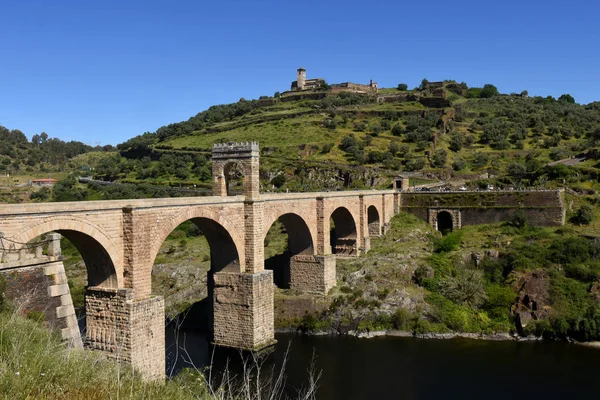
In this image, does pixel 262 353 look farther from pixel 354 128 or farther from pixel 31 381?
pixel 354 128

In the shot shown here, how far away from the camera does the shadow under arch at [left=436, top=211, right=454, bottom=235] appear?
41938 millimetres

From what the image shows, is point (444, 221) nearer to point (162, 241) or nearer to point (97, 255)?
point (162, 241)

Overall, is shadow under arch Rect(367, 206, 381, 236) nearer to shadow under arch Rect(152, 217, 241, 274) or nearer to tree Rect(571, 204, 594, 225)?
tree Rect(571, 204, 594, 225)

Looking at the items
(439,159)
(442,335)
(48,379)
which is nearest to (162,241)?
(48,379)

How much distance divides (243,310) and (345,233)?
1381 cm

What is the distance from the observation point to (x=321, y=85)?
100 metres

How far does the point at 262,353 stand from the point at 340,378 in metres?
3.97

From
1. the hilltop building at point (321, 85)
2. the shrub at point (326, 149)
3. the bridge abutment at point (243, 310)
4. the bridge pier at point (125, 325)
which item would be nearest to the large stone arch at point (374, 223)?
the bridge abutment at point (243, 310)

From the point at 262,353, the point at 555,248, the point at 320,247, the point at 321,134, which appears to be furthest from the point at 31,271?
the point at 321,134

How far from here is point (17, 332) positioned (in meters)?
7.38

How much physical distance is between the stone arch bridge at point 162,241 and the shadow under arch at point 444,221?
32.5ft

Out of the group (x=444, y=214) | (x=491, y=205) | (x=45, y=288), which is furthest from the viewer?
(x=444, y=214)

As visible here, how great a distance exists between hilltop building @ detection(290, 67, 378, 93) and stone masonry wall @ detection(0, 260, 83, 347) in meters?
86.0

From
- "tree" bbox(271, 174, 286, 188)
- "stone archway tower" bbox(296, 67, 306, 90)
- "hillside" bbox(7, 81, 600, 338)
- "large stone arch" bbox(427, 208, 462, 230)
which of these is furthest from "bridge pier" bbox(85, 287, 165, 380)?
"stone archway tower" bbox(296, 67, 306, 90)
